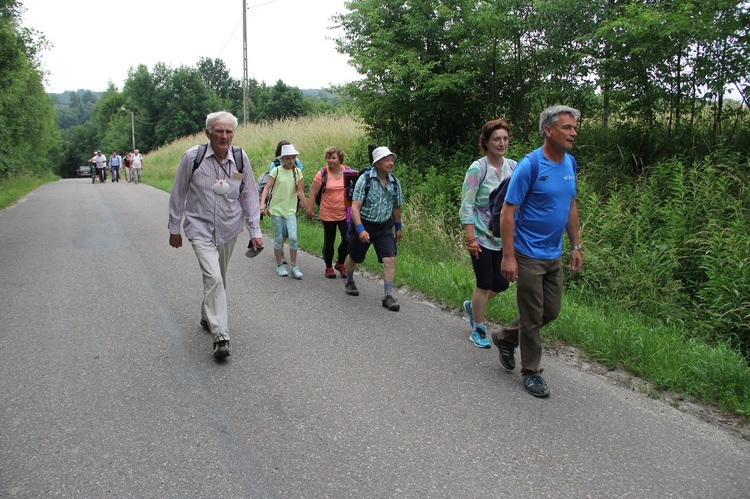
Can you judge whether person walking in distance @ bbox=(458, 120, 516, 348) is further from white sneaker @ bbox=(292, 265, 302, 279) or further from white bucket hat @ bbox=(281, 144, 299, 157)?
white bucket hat @ bbox=(281, 144, 299, 157)

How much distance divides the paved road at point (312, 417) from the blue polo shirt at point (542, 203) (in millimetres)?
1065

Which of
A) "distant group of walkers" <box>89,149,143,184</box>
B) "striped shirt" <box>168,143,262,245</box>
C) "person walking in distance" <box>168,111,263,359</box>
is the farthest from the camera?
"distant group of walkers" <box>89,149,143,184</box>

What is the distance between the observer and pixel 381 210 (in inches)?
244

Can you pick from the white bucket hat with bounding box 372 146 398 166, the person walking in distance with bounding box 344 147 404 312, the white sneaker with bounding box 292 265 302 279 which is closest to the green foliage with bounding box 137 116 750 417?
the person walking in distance with bounding box 344 147 404 312

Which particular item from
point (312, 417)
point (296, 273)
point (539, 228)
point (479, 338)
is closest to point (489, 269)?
point (479, 338)

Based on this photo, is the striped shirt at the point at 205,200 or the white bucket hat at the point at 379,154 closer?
the striped shirt at the point at 205,200

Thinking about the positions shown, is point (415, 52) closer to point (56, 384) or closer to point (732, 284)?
point (732, 284)

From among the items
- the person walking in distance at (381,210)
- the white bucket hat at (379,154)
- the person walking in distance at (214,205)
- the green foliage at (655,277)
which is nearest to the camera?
the green foliage at (655,277)

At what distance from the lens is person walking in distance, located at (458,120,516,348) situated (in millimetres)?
4621

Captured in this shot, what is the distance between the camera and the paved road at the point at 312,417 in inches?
113

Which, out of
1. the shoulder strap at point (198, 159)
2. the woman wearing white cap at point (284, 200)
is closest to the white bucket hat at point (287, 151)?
the woman wearing white cap at point (284, 200)

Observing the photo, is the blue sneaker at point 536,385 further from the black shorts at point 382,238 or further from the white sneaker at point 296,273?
the white sneaker at point 296,273

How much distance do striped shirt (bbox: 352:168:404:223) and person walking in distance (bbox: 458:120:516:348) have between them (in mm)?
1486

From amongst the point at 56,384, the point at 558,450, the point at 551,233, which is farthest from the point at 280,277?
the point at 558,450
